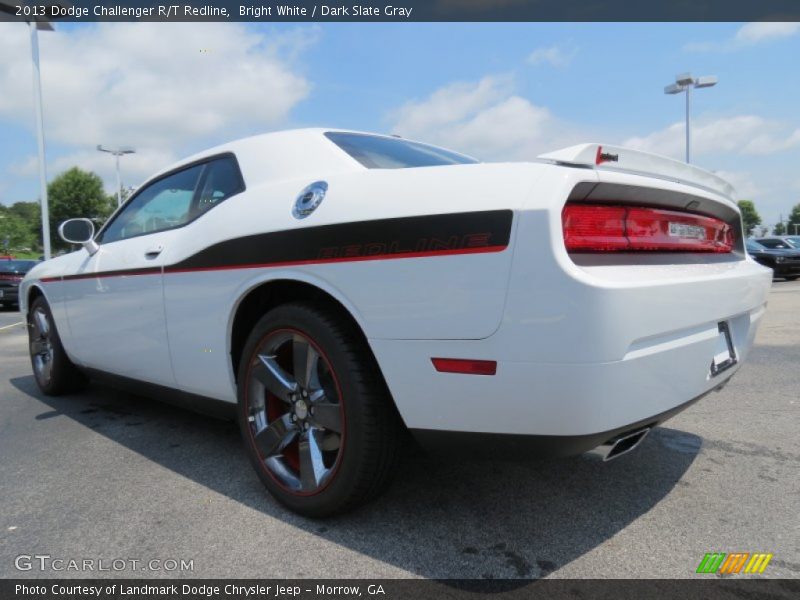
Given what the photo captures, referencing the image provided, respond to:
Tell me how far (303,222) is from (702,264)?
148 centimetres

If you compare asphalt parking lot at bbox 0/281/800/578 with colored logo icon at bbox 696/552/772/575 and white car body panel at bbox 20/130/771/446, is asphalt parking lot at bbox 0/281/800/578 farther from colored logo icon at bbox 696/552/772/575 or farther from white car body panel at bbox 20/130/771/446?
white car body panel at bbox 20/130/771/446

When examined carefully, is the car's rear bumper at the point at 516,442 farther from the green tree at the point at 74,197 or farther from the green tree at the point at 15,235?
the green tree at the point at 15,235

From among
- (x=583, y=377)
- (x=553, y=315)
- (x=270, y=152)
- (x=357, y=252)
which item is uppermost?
(x=270, y=152)

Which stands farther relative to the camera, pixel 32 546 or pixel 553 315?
pixel 32 546

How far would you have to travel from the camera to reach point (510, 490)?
240 centimetres

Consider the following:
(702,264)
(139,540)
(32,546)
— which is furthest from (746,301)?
(32,546)

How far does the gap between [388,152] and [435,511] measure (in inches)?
59.1

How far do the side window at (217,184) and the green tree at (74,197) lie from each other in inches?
2133

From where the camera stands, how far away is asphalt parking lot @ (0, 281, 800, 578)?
6.23 ft

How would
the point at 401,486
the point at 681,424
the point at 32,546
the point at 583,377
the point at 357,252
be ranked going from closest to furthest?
1. the point at 583,377
2. the point at 357,252
3. the point at 32,546
4. the point at 401,486
5. the point at 681,424

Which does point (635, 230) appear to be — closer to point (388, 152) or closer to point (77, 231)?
point (388, 152)

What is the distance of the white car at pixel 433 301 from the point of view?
63.9 inches

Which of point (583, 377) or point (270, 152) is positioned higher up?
point (270, 152)

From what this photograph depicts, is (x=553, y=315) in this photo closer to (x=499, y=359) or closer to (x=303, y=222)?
(x=499, y=359)
